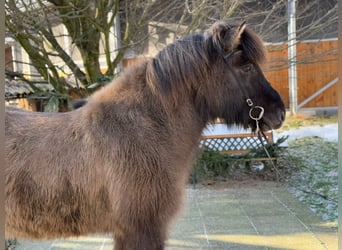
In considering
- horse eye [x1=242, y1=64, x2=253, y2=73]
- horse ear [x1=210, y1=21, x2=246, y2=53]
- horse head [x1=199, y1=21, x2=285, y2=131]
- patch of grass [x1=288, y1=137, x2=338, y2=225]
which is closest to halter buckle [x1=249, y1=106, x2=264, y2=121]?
horse head [x1=199, y1=21, x2=285, y2=131]

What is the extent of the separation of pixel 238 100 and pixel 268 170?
3988mm

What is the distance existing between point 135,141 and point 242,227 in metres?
2.38

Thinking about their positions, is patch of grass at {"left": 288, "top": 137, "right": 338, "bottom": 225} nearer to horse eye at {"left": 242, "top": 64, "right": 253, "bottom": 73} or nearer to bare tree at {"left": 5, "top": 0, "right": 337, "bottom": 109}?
bare tree at {"left": 5, "top": 0, "right": 337, "bottom": 109}

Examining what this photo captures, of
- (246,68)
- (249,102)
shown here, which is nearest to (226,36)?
(246,68)

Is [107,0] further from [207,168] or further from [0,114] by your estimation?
[0,114]

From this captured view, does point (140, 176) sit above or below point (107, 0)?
below

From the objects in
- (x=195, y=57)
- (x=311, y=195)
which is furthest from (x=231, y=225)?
(x=195, y=57)

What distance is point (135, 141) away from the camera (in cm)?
176

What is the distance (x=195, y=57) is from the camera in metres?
1.84

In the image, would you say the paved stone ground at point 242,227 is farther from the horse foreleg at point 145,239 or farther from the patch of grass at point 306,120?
the patch of grass at point 306,120

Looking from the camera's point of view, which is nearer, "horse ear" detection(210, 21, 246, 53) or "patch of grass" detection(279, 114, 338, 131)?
"horse ear" detection(210, 21, 246, 53)

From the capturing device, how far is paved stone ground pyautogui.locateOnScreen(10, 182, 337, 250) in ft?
10.9

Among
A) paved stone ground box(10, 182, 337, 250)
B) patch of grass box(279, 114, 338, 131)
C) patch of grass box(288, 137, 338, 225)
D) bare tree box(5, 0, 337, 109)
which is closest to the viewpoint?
paved stone ground box(10, 182, 337, 250)

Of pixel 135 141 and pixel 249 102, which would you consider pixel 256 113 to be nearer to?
pixel 249 102
